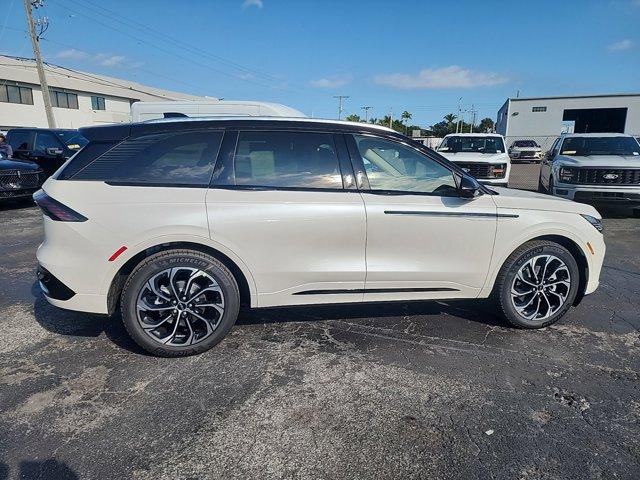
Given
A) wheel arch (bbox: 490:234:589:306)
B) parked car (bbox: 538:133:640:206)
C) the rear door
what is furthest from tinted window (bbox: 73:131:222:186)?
parked car (bbox: 538:133:640:206)

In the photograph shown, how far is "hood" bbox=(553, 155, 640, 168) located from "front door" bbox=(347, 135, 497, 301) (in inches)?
264

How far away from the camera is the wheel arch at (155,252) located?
10.4 ft

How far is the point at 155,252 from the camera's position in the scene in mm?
3258

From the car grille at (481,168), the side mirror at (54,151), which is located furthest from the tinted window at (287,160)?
the side mirror at (54,151)

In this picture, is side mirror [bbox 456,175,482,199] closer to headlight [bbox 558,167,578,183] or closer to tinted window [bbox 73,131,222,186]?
tinted window [bbox 73,131,222,186]

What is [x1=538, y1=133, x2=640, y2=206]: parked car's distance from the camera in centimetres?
850

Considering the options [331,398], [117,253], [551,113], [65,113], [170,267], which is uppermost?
[65,113]

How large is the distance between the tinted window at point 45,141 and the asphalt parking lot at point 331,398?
936cm

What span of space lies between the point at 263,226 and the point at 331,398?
130 centimetres

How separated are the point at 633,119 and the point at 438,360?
50.9 m

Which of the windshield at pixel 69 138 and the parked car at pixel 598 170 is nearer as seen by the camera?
the parked car at pixel 598 170

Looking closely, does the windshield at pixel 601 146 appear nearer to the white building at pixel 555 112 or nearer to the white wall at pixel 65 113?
the white wall at pixel 65 113

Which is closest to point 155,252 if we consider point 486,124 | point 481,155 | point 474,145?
point 481,155

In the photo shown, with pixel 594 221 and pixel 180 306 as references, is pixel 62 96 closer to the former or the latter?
pixel 180 306
